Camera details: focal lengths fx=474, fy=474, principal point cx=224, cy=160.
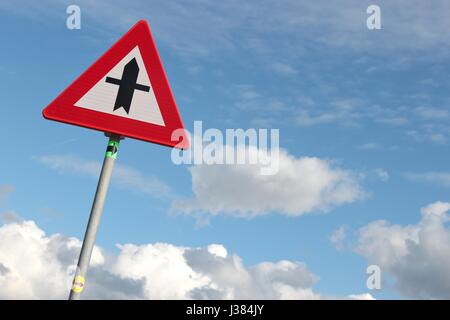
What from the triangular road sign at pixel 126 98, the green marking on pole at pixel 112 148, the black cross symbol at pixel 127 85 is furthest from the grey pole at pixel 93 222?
the black cross symbol at pixel 127 85

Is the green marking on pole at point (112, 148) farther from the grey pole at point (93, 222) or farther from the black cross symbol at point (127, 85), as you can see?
the black cross symbol at point (127, 85)

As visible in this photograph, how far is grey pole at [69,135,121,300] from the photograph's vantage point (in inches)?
111

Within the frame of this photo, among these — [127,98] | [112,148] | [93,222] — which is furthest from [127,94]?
[93,222]

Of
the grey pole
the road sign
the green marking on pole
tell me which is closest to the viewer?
the grey pole

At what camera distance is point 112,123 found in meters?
3.26

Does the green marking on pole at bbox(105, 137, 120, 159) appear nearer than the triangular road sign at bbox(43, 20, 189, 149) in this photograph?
Yes

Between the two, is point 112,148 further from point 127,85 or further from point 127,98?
point 127,85

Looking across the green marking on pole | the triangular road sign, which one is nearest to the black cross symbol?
the triangular road sign

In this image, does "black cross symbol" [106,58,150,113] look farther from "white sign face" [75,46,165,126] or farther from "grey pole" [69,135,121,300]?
"grey pole" [69,135,121,300]

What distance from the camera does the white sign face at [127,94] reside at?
3328mm
